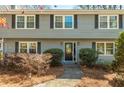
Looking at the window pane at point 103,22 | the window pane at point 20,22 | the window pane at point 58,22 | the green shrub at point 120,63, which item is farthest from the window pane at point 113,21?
the green shrub at point 120,63

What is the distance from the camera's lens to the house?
1052 inches

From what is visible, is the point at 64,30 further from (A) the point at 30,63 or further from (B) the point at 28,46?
(A) the point at 30,63

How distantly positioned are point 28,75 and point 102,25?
42.2 feet

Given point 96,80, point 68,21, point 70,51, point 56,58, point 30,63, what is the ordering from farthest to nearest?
point 70,51
point 68,21
point 56,58
point 30,63
point 96,80

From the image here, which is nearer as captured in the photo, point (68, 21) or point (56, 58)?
point (56, 58)

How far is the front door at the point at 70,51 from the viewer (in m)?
27.5

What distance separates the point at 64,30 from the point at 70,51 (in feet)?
7.25

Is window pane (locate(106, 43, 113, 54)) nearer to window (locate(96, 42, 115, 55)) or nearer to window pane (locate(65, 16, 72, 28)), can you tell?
window (locate(96, 42, 115, 55))

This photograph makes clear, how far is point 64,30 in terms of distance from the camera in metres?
26.9

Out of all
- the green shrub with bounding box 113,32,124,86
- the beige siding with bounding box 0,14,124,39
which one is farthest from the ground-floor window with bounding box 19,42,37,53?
the green shrub with bounding box 113,32,124,86

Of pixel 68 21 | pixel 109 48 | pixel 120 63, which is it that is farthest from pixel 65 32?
pixel 120 63

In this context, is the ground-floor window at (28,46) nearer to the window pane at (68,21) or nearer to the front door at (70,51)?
the front door at (70,51)

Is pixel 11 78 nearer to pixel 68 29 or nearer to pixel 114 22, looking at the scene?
pixel 68 29
